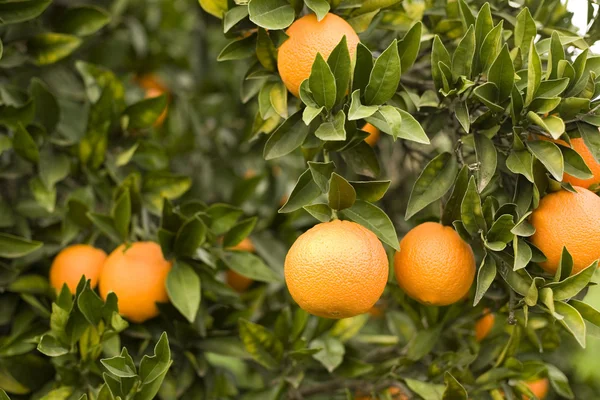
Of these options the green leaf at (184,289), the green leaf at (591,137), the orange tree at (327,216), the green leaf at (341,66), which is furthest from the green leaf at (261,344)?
the green leaf at (591,137)

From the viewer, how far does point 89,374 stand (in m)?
1.48

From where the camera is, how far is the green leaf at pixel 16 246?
1.52 m

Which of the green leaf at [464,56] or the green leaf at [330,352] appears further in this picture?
the green leaf at [330,352]

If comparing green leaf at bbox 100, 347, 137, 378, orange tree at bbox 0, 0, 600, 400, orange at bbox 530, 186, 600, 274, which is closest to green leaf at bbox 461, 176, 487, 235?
orange tree at bbox 0, 0, 600, 400

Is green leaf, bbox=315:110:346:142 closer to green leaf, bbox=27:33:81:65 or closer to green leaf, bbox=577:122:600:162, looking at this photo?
green leaf, bbox=577:122:600:162

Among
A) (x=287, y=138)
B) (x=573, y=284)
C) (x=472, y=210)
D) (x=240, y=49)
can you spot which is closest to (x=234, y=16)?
(x=240, y=49)

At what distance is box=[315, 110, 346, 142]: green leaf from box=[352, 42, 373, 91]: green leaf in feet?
0.23

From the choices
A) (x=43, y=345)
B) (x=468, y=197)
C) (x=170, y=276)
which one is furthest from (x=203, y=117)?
(x=468, y=197)

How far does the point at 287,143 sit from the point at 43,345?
65 cm

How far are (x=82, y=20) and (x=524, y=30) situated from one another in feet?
3.92

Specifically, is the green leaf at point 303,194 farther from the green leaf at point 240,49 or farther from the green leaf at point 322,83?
the green leaf at point 240,49

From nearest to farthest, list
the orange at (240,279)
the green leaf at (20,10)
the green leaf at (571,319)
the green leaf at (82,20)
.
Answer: the green leaf at (571,319) < the green leaf at (20,10) < the green leaf at (82,20) < the orange at (240,279)

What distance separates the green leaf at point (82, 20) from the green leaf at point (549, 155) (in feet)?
4.02

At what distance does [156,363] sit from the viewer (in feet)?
4.18
